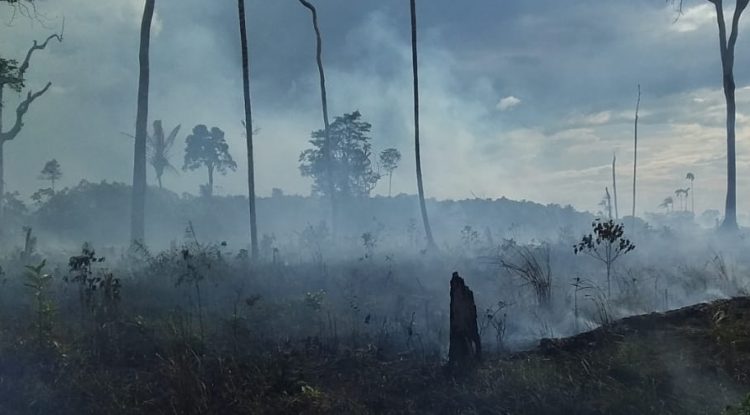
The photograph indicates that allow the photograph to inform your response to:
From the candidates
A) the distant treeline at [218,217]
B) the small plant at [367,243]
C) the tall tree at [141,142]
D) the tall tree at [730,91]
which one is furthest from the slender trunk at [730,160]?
the tall tree at [141,142]

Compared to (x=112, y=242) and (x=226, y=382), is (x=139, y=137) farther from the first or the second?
(x=112, y=242)

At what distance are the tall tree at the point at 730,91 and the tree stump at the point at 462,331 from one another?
60.3 feet

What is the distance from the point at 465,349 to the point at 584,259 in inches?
412

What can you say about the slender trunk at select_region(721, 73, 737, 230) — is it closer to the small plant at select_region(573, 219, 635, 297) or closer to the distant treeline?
the distant treeline

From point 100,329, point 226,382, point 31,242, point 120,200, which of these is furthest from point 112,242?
point 226,382

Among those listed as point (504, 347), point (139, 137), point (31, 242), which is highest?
point (139, 137)

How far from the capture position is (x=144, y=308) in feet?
29.9

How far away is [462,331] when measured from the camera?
6496 mm

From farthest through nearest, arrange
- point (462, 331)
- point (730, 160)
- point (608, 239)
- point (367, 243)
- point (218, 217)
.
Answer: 1. point (218, 217)
2. point (730, 160)
3. point (367, 243)
4. point (608, 239)
5. point (462, 331)

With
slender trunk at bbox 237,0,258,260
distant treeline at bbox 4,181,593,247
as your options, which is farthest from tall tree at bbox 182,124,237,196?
slender trunk at bbox 237,0,258,260

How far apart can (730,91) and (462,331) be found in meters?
19.2

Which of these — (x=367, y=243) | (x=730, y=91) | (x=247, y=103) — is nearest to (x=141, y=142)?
(x=247, y=103)

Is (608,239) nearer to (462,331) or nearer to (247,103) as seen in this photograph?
(462,331)

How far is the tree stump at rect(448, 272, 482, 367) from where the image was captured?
6363mm
